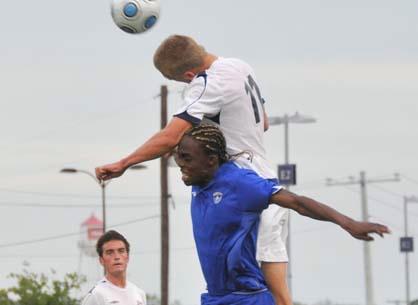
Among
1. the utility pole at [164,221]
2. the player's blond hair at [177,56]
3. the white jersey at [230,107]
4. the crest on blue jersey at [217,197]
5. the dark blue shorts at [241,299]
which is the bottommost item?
the dark blue shorts at [241,299]

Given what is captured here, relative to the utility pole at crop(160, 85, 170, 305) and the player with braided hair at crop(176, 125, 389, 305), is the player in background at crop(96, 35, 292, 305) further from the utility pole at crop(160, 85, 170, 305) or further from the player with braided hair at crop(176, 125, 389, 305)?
the utility pole at crop(160, 85, 170, 305)

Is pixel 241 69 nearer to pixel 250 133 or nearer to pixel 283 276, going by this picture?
A: pixel 250 133

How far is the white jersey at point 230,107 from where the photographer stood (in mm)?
9695

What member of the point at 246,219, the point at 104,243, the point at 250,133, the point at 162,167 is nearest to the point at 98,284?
the point at 104,243

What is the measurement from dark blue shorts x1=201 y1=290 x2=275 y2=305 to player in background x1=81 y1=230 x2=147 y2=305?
130 inches

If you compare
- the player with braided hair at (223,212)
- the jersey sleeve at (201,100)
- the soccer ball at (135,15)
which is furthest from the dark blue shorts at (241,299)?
the soccer ball at (135,15)

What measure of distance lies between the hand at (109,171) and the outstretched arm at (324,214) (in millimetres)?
949

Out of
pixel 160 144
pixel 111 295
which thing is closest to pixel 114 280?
pixel 111 295

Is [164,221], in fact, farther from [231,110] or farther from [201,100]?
[201,100]

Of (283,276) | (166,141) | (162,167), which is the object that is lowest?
→ (283,276)

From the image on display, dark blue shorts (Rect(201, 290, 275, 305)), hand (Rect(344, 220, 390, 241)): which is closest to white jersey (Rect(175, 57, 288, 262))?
dark blue shorts (Rect(201, 290, 275, 305))

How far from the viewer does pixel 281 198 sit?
858 cm

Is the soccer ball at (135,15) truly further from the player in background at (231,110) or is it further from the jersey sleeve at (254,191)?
the jersey sleeve at (254,191)

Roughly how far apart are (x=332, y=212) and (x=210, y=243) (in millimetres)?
839
